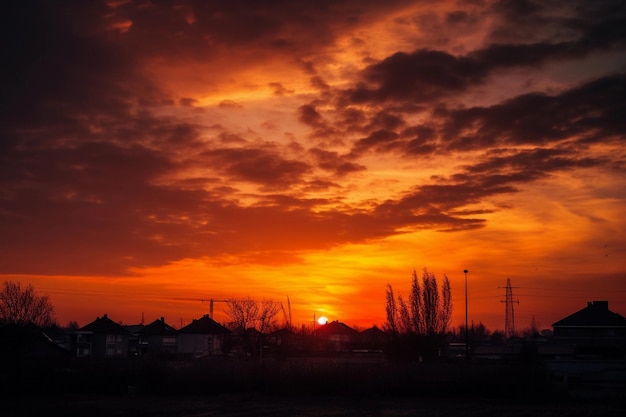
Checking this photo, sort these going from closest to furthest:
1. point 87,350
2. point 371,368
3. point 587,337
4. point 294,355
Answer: point 371,368
point 294,355
point 587,337
point 87,350

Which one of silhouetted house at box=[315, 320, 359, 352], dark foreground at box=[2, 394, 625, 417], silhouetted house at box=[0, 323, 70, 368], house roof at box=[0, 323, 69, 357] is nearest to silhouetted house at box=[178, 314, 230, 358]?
silhouetted house at box=[315, 320, 359, 352]

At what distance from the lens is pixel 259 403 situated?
4769 cm

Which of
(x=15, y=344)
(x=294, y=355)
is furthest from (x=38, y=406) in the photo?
(x=294, y=355)

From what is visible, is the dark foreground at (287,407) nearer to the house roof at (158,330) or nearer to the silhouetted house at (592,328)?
the silhouetted house at (592,328)

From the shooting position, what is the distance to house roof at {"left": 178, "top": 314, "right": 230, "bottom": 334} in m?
128

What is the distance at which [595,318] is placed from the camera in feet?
351

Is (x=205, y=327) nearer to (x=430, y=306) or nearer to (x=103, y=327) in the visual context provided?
(x=103, y=327)

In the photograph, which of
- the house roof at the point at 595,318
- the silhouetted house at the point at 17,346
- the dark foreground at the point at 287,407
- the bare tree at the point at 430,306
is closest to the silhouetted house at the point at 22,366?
the silhouetted house at the point at 17,346

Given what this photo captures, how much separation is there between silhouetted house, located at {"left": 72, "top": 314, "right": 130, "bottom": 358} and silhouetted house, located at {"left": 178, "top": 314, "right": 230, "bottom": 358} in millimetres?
11560

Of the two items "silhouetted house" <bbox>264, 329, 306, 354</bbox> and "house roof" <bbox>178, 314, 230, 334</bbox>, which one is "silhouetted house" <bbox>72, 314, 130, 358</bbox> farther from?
"silhouetted house" <bbox>264, 329, 306, 354</bbox>

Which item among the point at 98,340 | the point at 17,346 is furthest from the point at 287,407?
the point at 98,340

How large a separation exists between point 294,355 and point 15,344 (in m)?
35.6

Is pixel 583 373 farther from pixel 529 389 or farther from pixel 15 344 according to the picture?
pixel 15 344

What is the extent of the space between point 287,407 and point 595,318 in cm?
7828
